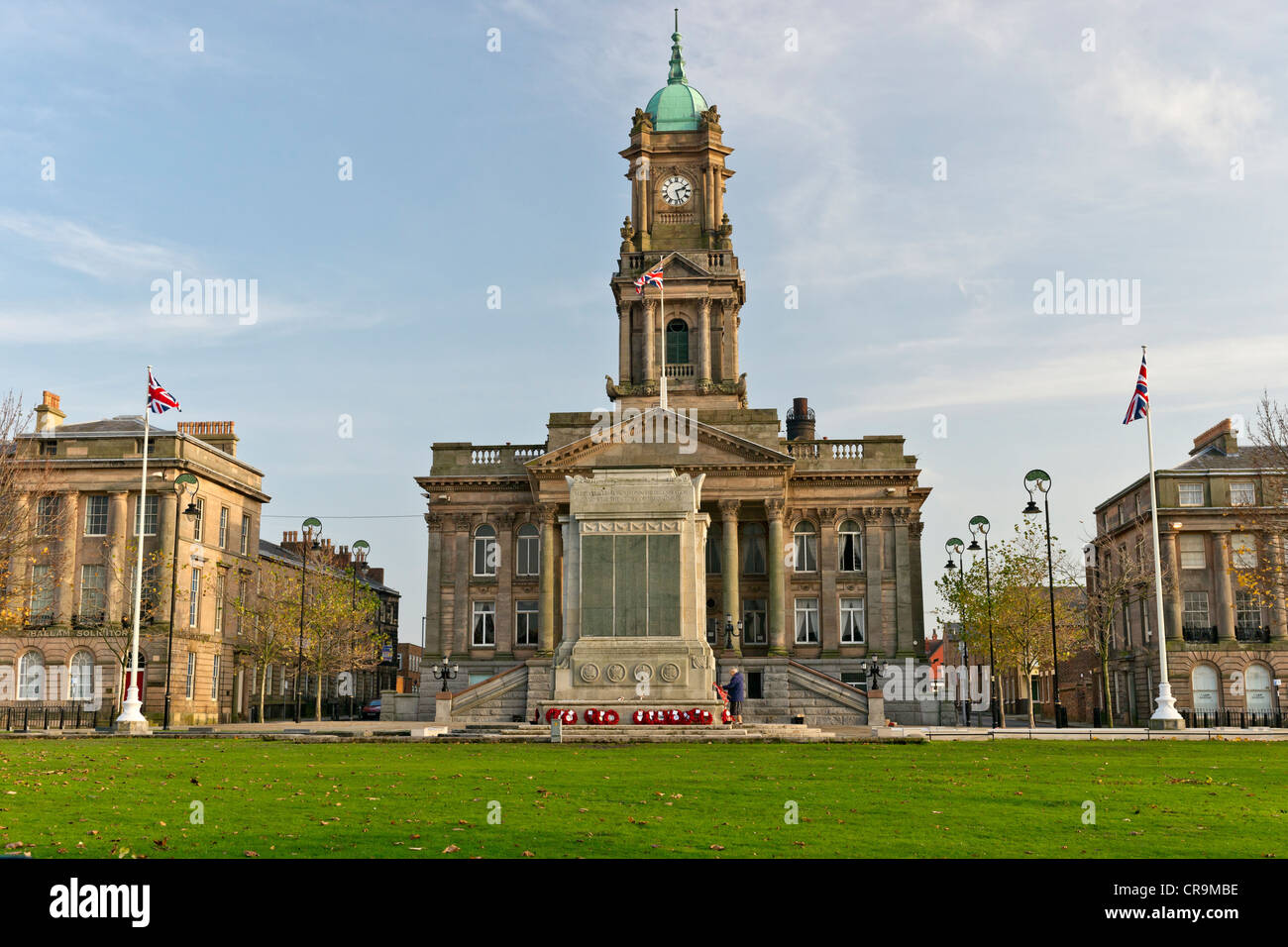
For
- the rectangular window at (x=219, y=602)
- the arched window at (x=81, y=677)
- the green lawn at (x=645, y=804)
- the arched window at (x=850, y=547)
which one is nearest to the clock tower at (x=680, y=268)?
the arched window at (x=850, y=547)

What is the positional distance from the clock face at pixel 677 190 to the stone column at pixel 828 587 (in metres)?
23.0

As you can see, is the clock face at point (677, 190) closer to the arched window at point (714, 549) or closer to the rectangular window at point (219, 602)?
the arched window at point (714, 549)

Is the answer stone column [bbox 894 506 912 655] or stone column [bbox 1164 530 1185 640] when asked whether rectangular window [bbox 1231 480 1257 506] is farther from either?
stone column [bbox 894 506 912 655]

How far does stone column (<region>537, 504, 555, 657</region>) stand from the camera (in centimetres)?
6394

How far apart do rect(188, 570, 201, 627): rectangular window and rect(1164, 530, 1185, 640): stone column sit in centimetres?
5563

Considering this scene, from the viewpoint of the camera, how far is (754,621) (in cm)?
6762

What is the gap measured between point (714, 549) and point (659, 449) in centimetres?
733

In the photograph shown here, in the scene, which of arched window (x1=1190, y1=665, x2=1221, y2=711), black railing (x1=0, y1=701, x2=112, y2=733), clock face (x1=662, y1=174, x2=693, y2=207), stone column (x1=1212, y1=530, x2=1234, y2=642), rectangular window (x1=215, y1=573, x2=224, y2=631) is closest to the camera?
black railing (x1=0, y1=701, x2=112, y2=733)

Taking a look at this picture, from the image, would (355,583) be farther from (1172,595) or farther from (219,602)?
(1172,595)

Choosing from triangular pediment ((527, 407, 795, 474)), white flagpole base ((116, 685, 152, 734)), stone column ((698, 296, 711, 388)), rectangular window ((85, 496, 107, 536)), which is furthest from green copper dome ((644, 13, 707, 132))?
white flagpole base ((116, 685, 152, 734))

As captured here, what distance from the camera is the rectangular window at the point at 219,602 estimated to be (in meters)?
70.3

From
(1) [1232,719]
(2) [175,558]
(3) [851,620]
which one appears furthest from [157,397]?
(1) [1232,719]

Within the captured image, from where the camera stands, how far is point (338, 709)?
3531 inches
